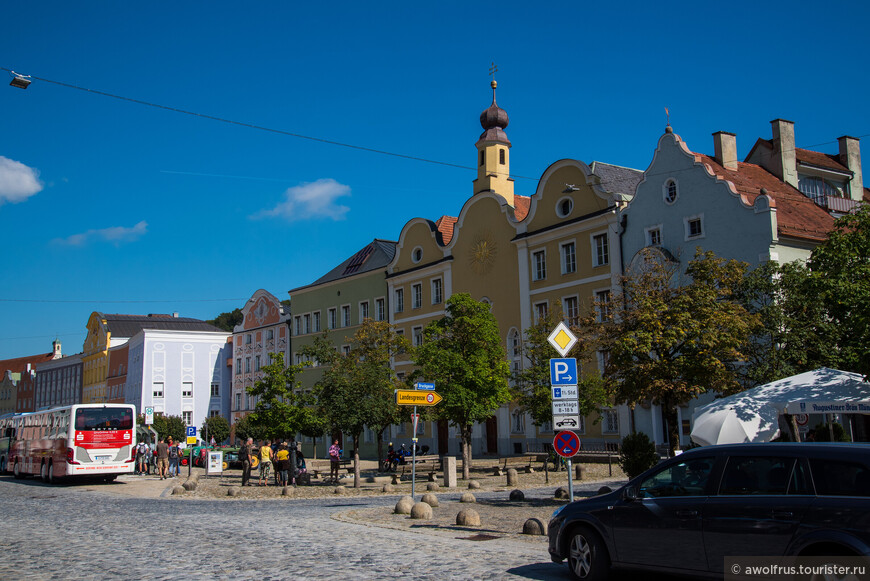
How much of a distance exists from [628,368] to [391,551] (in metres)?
9.26

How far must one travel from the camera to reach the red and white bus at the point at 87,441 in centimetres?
2958

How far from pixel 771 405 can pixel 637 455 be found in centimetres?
338

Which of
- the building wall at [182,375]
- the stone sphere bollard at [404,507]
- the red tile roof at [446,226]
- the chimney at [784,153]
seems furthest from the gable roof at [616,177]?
the building wall at [182,375]

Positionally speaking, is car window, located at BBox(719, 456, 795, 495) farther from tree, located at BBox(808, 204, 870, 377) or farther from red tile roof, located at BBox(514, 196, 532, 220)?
red tile roof, located at BBox(514, 196, 532, 220)

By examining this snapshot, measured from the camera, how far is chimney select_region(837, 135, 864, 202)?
128 feet

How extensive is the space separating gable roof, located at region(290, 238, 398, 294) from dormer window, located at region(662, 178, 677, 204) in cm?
2270

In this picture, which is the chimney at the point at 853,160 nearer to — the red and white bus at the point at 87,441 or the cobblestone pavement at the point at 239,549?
the cobblestone pavement at the point at 239,549

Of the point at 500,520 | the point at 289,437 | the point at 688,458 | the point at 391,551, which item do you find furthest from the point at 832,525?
the point at 289,437

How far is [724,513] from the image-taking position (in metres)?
7.96

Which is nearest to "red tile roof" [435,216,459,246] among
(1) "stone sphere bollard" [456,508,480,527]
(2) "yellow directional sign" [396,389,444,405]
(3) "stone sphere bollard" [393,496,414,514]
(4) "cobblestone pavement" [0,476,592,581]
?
(2) "yellow directional sign" [396,389,444,405]

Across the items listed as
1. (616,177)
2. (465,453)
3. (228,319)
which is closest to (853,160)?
(616,177)

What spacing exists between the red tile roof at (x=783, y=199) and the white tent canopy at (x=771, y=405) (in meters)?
14.9

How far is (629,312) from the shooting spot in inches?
779

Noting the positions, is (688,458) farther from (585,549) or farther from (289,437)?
(289,437)
